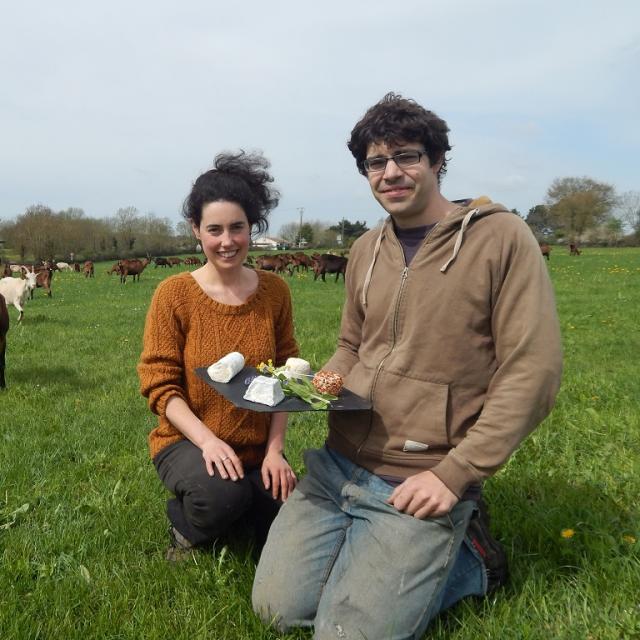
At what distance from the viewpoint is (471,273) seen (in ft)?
7.78

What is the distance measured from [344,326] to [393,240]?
1.90ft

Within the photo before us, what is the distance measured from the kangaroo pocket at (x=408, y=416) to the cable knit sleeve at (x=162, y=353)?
3.52 feet

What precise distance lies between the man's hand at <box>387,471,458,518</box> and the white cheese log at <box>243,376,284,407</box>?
605 millimetres

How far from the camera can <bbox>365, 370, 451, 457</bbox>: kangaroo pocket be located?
2396 mm

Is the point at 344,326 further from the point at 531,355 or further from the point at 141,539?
the point at 141,539

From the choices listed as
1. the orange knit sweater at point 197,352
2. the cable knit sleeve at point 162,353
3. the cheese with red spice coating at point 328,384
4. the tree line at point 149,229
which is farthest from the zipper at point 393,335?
the tree line at point 149,229

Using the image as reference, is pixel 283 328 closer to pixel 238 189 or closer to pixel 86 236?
pixel 238 189

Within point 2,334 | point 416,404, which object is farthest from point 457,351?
point 2,334

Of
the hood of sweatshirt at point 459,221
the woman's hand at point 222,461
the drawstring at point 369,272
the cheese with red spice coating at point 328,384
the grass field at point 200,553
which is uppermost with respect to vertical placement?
the hood of sweatshirt at point 459,221

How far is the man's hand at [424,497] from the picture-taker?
2250 millimetres

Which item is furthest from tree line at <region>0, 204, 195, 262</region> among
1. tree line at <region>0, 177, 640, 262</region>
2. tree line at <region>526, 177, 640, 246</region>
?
tree line at <region>526, 177, 640, 246</region>

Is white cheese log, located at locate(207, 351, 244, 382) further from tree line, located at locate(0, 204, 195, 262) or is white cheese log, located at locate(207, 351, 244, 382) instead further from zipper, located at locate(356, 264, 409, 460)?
tree line, located at locate(0, 204, 195, 262)

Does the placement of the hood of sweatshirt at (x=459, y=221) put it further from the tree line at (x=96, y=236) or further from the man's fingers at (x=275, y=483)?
the tree line at (x=96, y=236)

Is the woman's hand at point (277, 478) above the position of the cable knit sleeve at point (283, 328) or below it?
below
